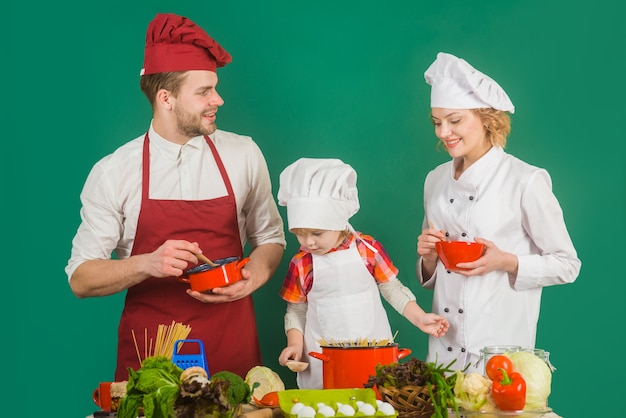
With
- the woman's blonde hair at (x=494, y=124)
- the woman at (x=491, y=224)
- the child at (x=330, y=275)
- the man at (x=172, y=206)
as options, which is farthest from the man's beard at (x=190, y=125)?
the woman's blonde hair at (x=494, y=124)

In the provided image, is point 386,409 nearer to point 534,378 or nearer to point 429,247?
point 534,378

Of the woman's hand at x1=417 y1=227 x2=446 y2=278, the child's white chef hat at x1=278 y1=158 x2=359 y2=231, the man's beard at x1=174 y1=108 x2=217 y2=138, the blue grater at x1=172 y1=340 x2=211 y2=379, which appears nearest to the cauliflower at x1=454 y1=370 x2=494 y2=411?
the blue grater at x1=172 y1=340 x2=211 y2=379

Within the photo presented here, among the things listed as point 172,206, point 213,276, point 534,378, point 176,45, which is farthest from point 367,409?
point 176,45

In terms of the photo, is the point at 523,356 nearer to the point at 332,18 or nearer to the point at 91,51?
the point at 332,18

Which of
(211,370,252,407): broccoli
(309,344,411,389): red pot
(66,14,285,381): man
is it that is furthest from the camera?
(66,14,285,381): man

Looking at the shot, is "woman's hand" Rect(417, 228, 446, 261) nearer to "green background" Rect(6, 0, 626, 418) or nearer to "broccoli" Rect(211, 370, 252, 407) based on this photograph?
"green background" Rect(6, 0, 626, 418)

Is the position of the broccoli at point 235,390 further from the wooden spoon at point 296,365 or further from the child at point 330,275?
the child at point 330,275

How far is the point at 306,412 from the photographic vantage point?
6.45ft

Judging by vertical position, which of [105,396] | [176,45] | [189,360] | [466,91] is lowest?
[105,396]

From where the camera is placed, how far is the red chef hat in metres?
3.23

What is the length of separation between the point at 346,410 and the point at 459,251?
0.95m

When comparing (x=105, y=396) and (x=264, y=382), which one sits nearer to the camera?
(x=105, y=396)

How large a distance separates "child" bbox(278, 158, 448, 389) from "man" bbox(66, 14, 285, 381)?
22 centimetres

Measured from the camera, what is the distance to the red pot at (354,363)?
2.33 meters
